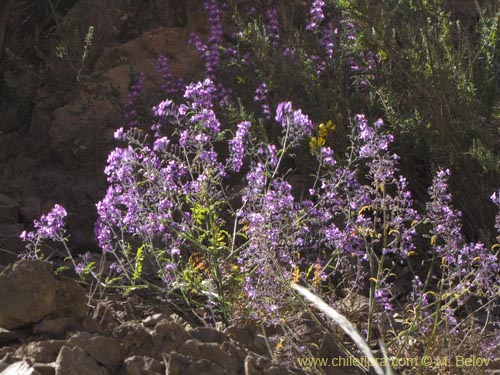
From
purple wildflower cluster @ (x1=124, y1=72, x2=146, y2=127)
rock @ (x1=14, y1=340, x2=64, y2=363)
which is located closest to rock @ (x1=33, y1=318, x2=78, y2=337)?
rock @ (x1=14, y1=340, x2=64, y2=363)

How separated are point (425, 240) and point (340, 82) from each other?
95cm

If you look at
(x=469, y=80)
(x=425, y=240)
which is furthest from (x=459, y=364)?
(x=469, y=80)

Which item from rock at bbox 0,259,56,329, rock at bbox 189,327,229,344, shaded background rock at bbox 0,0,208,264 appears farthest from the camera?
shaded background rock at bbox 0,0,208,264

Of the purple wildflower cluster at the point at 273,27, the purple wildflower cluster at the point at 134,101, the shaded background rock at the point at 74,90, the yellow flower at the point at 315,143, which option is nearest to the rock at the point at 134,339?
the yellow flower at the point at 315,143

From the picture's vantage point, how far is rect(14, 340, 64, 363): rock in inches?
105

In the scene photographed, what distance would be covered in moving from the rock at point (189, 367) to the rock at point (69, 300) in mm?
434

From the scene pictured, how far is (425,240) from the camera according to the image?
4.61m

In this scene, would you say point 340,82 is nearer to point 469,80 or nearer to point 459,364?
point 469,80

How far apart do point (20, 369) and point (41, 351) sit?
0.45ft

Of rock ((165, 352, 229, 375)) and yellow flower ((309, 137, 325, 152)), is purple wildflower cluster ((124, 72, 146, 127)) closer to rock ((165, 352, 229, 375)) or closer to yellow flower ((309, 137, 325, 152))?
yellow flower ((309, 137, 325, 152))

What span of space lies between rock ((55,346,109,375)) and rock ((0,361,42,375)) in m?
0.07

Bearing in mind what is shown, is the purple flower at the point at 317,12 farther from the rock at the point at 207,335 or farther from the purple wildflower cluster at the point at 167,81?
the rock at the point at 207,335

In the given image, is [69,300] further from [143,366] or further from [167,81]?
[167,81]

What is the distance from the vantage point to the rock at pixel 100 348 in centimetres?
268
